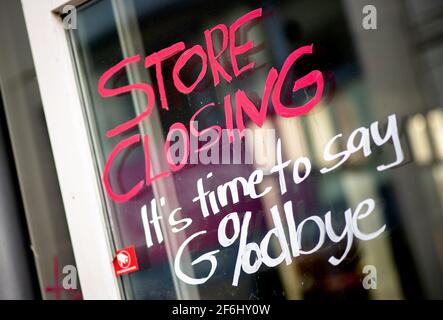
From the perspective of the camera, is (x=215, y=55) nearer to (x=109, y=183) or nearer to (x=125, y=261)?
(x=109, y=183)

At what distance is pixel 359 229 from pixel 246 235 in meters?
0.51

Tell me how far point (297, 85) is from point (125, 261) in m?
1.23

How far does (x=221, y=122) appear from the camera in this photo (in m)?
2.32

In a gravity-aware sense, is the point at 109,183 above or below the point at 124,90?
below

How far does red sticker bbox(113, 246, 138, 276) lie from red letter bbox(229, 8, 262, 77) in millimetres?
1037

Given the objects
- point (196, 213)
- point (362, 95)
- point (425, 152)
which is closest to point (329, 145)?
point (362, 95)

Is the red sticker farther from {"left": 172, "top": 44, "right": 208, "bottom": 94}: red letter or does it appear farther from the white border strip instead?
{"left": 172, "top": 44, "right": 208, "bottom": 94}: red letter

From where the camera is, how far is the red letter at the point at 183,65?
2.36 metres

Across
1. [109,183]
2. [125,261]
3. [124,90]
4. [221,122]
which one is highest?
[124,90]

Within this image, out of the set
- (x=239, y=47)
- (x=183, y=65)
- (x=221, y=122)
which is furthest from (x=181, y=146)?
(x=239, y=47)

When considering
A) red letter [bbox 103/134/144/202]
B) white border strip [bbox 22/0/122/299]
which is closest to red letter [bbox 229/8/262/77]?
red letter [bbox 103/134/144/202]

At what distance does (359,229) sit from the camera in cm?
204

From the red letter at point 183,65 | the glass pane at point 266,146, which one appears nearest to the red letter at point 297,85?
the glass pane at point 266,146
